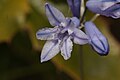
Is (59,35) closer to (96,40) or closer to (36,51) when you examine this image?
(96,40)

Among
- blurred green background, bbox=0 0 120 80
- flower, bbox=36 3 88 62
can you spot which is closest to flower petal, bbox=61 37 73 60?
flower, bbox=36 3 88 62

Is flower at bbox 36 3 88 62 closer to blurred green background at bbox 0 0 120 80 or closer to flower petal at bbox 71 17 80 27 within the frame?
flower petal at bbox 71 17 80 27

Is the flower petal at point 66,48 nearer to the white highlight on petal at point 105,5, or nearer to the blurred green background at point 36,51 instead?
the white highlight on petal at point 105,5

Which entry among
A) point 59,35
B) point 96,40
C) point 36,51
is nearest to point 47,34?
point 59,35

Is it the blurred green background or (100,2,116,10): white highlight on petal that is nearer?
(100,2,116,10): white highlight on petal

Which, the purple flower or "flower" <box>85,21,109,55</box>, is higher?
the purple flower

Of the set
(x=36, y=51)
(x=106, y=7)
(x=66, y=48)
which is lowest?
(x=36, y=51)

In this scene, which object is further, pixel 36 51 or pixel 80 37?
pixel 36 51

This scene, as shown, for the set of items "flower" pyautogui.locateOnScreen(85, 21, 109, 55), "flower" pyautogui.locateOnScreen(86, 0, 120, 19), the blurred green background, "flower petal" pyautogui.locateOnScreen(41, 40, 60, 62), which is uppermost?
"flower" pyautogui.locateOnScreen(86, 0, 120, 19)
